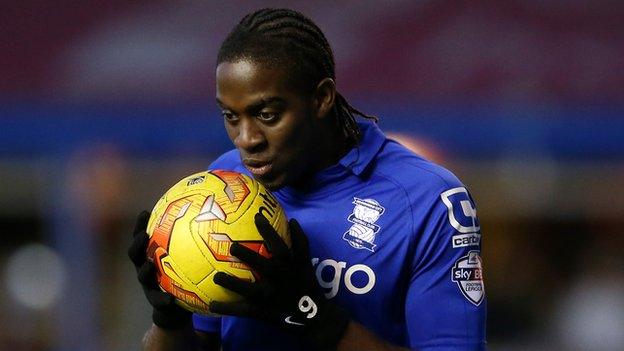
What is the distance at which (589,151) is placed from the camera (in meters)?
7.37

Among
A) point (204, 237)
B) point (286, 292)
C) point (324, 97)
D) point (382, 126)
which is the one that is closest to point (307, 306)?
point (286, 292)

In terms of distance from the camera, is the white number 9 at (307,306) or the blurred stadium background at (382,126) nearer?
the white number 9 at (307,306)

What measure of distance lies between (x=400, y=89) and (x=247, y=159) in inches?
175

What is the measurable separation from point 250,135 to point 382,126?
427 cm

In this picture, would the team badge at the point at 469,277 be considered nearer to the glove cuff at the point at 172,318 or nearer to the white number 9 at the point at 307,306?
the white number 9 at the point at 307,306

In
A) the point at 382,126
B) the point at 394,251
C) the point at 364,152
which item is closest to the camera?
the point at 394,251

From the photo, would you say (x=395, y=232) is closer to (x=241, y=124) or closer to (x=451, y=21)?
(x=241, y=124)

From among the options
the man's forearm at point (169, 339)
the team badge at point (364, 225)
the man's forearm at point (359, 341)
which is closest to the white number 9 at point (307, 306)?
the man's forearm at point (359, 341)

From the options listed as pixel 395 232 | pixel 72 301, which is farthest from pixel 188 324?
pixel 72 301

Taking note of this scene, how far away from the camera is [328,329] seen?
3018 millimetres

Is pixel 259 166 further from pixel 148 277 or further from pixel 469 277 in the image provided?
pixel 469 277

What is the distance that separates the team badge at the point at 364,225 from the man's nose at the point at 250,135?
1.05 ft

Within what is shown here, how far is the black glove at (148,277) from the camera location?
2.96 metres

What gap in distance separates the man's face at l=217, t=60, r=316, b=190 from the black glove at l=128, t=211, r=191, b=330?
0.30 metres
